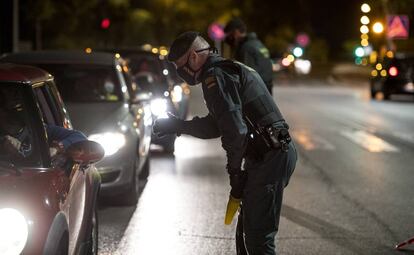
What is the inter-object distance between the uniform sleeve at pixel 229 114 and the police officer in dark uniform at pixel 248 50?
18.3 feet

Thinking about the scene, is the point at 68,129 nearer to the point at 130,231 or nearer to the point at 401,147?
the point at 130,231

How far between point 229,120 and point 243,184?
0.42 m

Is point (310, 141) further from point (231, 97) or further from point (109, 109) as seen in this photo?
point (231, 97)

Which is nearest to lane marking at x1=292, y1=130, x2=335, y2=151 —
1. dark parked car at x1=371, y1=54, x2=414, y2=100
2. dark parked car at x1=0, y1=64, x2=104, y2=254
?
dark parked car at x1=0, y1=64, x2=104, y2=254

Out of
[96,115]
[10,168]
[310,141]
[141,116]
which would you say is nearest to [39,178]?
[10,168]

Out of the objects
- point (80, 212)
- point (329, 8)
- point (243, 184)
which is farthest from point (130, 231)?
point (329, 8)

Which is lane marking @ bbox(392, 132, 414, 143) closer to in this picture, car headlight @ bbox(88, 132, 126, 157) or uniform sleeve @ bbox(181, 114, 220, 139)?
car headlight @ bbox(88, 132, 126, 157)

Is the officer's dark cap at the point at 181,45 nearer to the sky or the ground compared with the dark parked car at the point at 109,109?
nearer to the sky

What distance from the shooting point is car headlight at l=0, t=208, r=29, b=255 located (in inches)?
156

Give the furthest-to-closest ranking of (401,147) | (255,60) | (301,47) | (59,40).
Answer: (301,47), (59,40), (401,147), (255,60)

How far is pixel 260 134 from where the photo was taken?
16.0 ft

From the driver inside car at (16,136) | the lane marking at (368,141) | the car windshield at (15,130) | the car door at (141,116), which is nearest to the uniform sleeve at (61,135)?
the driver inside car at (16,136)

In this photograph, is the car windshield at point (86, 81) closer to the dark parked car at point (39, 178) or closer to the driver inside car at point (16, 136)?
the dark parked car at point (39, 178)

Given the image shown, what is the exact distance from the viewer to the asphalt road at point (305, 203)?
733 cm
